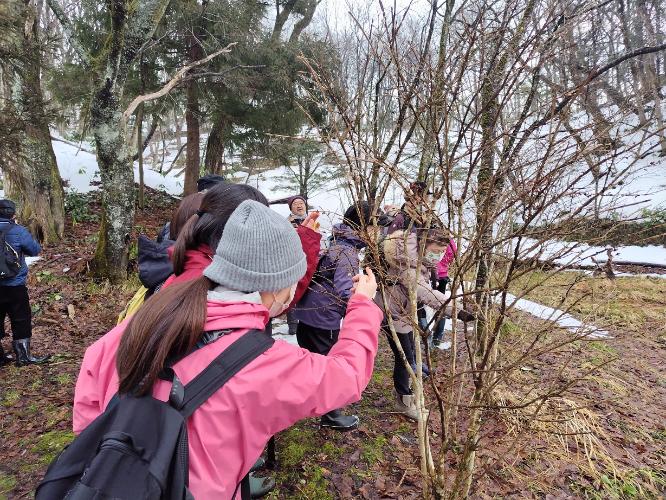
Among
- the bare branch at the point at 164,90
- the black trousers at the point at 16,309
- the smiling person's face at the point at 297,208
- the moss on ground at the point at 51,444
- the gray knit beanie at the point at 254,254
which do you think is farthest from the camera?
the bare branch at the point at 164,90

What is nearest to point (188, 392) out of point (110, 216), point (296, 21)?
point (110, 216)

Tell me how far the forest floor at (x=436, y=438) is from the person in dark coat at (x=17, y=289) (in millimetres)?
291

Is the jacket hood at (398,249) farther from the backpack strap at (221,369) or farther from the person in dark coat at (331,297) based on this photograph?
the backpack strap at (221,369)

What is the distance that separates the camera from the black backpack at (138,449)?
88 cm

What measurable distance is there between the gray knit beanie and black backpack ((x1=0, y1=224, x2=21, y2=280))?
12.9 feet

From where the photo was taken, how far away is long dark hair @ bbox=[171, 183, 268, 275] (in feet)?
5.50

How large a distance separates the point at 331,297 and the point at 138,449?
206cm

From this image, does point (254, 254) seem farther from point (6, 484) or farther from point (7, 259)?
point (7, 259)

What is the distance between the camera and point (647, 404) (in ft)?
13.8

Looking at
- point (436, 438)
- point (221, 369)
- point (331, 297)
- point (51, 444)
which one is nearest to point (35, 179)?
point (51, 444)

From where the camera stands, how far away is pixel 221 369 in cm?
104

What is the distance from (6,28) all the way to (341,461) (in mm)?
7102

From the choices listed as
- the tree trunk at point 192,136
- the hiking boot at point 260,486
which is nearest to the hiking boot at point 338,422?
the hiking boot at point 260,486

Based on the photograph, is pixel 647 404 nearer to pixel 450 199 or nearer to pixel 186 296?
pixel 450 199
